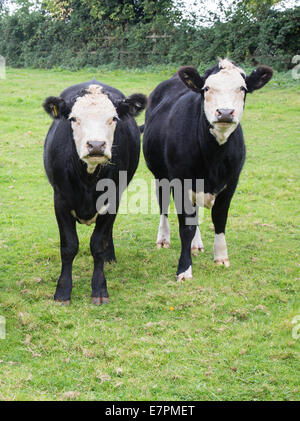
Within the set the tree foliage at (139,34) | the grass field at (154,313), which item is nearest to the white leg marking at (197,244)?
the grass field at (154,313)

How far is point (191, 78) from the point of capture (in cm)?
642

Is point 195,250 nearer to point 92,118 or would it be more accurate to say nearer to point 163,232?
point 163,232

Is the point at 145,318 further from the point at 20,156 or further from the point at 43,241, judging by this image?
the point at 20,156

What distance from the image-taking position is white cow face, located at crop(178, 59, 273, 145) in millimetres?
6012

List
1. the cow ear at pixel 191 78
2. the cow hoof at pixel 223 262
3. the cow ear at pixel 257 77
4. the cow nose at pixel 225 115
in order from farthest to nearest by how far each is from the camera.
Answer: the cow hoof at pixel 223 262 < the cow ear at pixel 257 77 < the cow ear at pixel 191 78 < the cow nose at pixel 225 115

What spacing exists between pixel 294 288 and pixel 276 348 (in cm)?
151

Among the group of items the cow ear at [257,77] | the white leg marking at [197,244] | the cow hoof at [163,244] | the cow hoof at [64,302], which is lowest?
the cow hoof at [163,244]

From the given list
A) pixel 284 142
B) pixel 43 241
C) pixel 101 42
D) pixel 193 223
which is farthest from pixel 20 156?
pixel 101 42

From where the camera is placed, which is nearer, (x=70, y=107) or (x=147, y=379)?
(x=147, y=379)

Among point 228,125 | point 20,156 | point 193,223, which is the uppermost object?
point 228,125

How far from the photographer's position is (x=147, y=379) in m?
4.54

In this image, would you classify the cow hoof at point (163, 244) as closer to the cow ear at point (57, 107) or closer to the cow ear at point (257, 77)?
the cow ear at point (257, 77)

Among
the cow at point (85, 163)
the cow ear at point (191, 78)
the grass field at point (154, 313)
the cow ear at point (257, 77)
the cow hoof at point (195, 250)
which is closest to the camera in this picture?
the grass field at point (154, 313)

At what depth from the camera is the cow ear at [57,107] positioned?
5724 millimetres
